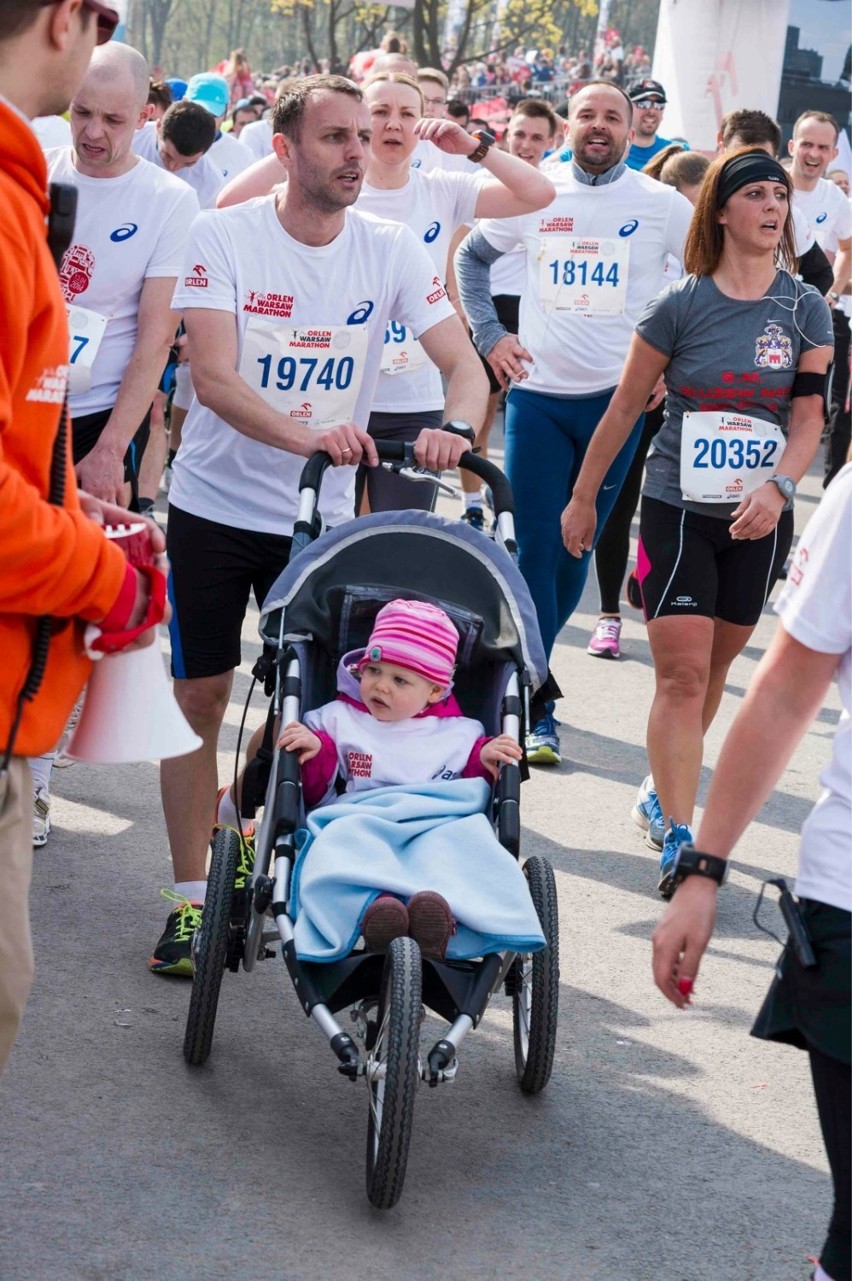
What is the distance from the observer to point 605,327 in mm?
6945

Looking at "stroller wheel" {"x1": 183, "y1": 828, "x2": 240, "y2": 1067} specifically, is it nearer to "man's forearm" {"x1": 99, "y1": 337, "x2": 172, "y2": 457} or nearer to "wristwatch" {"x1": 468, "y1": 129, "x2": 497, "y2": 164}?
"man's forearm" {"x1": 99, "y1": 337, "x2": 172, "y2": 457}

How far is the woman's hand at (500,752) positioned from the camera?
3.90 metres

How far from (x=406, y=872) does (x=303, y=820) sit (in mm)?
398

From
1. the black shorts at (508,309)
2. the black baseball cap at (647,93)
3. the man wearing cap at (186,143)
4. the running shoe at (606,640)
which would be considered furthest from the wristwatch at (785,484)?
the black baseball cap at (647,93)

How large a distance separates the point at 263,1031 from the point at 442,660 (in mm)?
1018

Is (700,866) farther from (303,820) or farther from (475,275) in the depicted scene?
(475,275)

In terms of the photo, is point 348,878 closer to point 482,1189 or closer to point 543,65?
point 482,1189

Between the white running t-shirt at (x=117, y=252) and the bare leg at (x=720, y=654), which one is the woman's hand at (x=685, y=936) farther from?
the white running t-shirt at (x=117, y=252)

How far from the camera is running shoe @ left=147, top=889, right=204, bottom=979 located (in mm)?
4461

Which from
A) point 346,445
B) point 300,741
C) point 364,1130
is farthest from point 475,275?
point 364,1130

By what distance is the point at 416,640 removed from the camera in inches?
158

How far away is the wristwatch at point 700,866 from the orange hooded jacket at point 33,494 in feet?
2.87

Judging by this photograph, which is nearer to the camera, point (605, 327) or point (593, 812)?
point (593, 812)

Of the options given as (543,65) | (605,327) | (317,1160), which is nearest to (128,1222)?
(317,1160)
